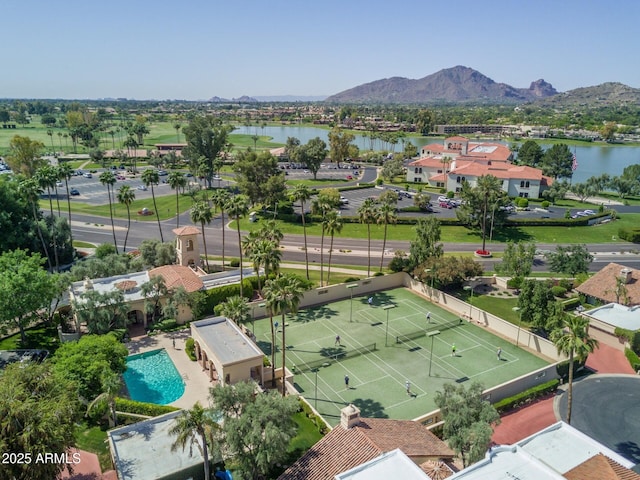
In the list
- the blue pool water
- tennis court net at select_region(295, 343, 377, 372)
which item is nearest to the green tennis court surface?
tennis court net at select_region(295, 343, 377, 372)

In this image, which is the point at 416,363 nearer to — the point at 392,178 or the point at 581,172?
the point at 392,178

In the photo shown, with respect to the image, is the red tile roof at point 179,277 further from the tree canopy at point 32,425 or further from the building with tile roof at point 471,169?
the building with tile roof at point 471,169

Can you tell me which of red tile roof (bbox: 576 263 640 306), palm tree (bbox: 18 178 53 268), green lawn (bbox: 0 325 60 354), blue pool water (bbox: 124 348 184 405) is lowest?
blue pool water (bbox: 124 348 184 405)

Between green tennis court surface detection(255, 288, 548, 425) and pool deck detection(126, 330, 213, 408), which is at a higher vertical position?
pool deck detection(126, 330, 213, 408)

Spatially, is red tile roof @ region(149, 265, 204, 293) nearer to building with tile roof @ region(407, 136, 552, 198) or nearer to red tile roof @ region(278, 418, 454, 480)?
red tile roof @ region(278, 418, 454, 480)

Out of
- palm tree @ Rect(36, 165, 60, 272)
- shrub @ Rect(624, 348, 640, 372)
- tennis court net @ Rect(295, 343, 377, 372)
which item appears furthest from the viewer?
palm tree @ Rect(36, 165, 60, 272)

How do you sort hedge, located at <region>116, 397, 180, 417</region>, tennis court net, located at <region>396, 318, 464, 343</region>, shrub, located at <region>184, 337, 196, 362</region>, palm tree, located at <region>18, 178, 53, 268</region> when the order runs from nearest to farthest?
hedge, located at <region>116, 397, 180, 417</region>
shrub, located at <region>184, 337, 196, 362</region>
tennis court net, located at <region>396, 318, 464, 343</region>
palm tree, located at <region>18, 178, 53, 268</region>

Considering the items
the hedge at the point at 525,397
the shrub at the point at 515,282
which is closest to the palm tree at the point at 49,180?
the hedge at the point at 525,397
